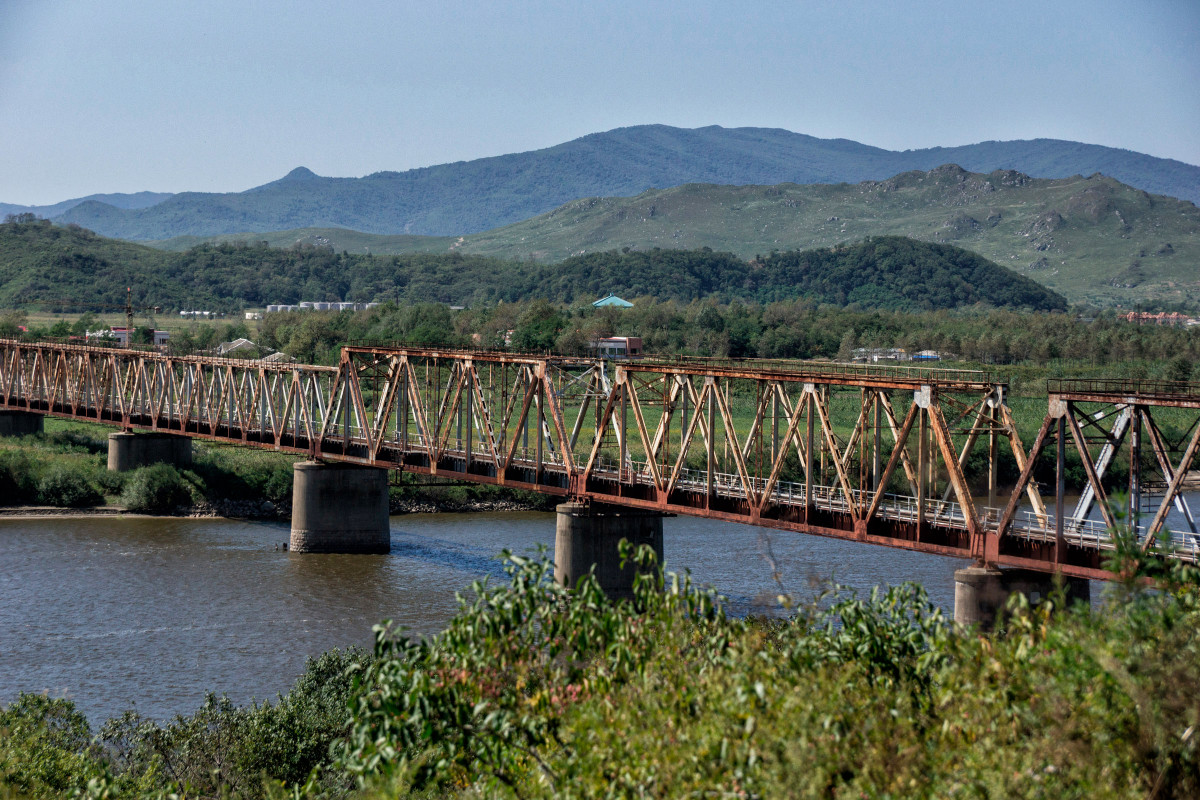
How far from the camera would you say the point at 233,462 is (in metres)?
86.9

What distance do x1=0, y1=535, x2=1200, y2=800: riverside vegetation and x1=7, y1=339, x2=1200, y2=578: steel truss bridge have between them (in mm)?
4086

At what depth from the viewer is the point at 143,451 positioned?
85375 millimetres

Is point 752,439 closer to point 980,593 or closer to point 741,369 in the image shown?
point 741,369

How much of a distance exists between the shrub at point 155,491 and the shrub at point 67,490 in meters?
1.87

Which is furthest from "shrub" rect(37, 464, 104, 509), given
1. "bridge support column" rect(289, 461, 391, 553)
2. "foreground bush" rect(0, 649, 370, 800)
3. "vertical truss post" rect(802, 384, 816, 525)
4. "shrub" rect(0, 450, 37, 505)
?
"vertical truss post" rect(802, 384, 816, 525)

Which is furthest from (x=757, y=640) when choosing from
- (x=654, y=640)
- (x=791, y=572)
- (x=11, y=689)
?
(x=791, y=572)

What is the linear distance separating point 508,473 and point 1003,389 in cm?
2634

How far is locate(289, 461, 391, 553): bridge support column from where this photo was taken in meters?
67.8

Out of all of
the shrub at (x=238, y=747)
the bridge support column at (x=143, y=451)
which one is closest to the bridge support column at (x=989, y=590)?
the shrub at (x=238, y=747)

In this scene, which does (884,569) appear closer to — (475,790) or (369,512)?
(369,512)

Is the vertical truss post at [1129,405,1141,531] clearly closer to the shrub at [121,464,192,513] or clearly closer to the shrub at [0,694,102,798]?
the shrub at [0,694,102,798]

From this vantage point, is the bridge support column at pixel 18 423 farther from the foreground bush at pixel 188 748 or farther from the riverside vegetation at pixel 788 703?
the riverside vegetation at pixel 788 703

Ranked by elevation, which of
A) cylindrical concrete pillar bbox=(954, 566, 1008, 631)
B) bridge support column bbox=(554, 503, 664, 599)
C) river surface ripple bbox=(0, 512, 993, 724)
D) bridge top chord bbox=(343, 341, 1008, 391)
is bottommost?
river surface ripple bbox=(0, 512, 993, 724)

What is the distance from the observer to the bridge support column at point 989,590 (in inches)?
1418
